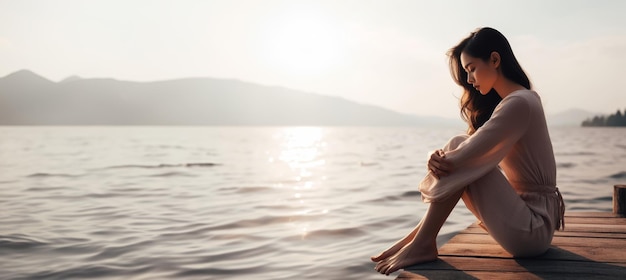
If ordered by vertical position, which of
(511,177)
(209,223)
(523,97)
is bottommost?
(209,223)

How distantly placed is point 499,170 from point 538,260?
76 centimetres

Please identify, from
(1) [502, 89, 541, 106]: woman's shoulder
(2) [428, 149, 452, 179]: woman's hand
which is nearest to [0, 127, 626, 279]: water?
(2) [428, 149, 452, 179]: woman's hand

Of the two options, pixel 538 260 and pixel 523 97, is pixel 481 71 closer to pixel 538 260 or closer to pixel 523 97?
pixel 523 97

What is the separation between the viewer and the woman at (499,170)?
3512 mm

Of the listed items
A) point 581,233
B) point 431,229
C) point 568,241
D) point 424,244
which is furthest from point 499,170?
point 581,233

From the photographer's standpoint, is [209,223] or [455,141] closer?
[455,141]

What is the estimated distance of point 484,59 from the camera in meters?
3.66

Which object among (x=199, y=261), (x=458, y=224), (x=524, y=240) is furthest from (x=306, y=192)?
(x=524, y=240)

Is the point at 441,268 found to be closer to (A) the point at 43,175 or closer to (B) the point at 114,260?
(B) the point at 114,260

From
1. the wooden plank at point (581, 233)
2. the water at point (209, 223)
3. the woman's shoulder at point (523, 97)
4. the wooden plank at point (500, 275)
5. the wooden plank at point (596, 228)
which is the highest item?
the woman's shoulder at point (523, 97)

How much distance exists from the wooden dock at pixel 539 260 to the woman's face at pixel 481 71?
118 cm

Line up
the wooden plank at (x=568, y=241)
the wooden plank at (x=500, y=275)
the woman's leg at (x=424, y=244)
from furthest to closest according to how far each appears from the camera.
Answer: the wooden plank at (x=568, y=241) → the woman's leg at (x=424, y=244) → the wooden plank at (x=500, y=275)

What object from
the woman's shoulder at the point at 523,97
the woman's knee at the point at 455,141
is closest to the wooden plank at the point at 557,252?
→ the woman's knee at the point at 455,141

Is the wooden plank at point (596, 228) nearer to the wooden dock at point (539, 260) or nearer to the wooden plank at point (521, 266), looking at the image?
the wooden dock at point (539, 260)
